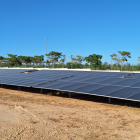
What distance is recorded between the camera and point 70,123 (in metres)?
8.25

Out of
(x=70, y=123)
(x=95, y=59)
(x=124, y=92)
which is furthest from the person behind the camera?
(x=95, y=59)

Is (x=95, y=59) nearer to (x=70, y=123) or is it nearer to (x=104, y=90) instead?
(x=104, y=90)

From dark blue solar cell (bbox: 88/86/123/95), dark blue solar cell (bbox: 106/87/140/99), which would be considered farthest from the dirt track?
dark blue solar cell (bbox: 88/86/123/95)

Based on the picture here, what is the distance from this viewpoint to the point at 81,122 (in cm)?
839

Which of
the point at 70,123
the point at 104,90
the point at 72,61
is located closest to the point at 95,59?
the point at 72,61

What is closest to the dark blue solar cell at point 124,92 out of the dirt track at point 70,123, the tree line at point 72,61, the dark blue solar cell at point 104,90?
the dark blue solar cell at point 104,90

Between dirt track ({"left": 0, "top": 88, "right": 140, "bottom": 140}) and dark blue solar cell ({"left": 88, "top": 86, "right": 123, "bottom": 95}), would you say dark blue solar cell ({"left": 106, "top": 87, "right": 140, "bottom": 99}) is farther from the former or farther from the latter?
dirt track ({"left": 0, "top": 88, "right": 140, "bottom": 140})

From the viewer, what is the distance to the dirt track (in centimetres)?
677

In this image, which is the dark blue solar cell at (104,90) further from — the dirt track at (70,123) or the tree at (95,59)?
the tree at (95,59)

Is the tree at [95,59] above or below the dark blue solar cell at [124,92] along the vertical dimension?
above

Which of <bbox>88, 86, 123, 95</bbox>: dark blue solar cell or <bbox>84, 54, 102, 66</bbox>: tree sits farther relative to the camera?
<bbox>84, 54, 102, 66</bbox>: tree

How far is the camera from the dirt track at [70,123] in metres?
6.77

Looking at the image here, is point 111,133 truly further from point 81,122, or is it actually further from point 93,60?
point 93,60

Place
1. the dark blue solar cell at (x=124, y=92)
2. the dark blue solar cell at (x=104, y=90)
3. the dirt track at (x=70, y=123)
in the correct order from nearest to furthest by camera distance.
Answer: the dirt track at (x=70, y=123) → the dark blue solar cell at (x=124, y=92) → the dark blue solar cell at (x=104, y=90)
